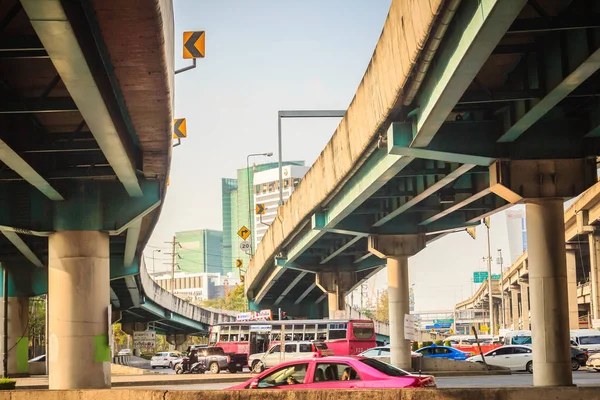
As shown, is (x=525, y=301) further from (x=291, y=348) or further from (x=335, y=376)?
(x=335, y=376)

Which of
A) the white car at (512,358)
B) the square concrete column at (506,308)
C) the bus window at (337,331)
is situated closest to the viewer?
the white car at (512,358)

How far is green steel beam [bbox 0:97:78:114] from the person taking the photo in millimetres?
18359

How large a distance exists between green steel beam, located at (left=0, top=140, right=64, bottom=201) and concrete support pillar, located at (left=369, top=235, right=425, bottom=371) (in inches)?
763

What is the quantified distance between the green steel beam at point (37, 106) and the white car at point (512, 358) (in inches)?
1182

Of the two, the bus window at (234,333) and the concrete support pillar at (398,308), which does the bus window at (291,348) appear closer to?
the concrete support pillar at (398,308)

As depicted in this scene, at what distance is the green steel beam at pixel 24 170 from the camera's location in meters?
20.3

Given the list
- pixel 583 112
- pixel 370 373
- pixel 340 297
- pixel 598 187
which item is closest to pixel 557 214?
pixel 583 112

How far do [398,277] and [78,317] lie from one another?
20833mm

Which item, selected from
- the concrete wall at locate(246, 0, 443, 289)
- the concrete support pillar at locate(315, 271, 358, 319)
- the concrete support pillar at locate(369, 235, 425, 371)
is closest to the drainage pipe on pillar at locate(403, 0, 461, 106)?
the concrete wall at locate(246, 0, 443, 289)

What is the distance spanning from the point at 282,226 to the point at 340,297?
1560 cm

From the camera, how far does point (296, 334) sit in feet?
182

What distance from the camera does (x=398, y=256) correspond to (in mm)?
43312

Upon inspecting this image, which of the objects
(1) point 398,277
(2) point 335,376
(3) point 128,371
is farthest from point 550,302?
(3) point 128,371

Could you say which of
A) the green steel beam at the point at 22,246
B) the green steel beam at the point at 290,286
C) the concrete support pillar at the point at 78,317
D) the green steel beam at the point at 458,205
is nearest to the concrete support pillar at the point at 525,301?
the green steel beam at the point at 290,286
